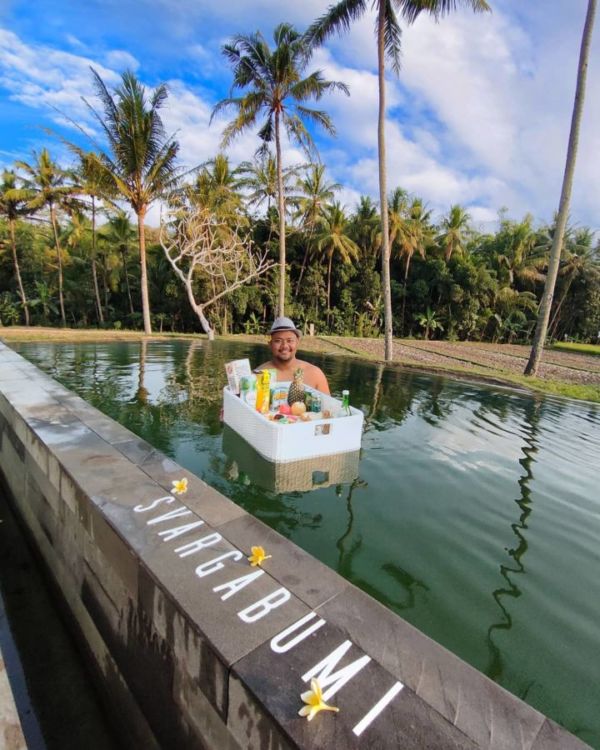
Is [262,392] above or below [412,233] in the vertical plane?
below

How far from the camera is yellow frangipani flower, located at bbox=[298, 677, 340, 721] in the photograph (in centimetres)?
117

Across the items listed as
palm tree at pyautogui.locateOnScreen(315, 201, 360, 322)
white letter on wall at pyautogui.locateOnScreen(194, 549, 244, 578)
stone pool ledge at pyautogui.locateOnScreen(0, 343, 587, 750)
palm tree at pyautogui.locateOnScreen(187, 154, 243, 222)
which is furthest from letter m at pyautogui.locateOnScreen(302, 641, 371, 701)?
palm tree at pyautogui.locateOnScreen(315, 201, 360, 322)

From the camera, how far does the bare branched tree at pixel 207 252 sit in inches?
781

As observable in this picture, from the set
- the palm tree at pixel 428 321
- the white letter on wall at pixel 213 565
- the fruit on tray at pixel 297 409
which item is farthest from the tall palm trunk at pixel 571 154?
the palm tree at pixel 428 321

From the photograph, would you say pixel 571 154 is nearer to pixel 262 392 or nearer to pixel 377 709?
pixel 262 392

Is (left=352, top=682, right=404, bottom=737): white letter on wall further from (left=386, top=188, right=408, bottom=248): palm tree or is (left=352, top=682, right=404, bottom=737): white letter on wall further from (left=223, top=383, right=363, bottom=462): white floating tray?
(left=386, top=188, right=408, bottom=248): palm tree

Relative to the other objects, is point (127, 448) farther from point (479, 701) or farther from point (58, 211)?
point (58, 211)

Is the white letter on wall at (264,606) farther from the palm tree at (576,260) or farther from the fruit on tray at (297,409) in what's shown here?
the palm tree at (576,260)

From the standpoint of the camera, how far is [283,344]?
562 centimetres

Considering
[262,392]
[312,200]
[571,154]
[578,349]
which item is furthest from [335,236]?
[262,392]

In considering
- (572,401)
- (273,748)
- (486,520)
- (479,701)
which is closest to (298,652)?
(273,748)

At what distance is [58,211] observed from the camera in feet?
Result: 86.3

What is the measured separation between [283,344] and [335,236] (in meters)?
22.1

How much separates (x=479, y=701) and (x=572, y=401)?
10.9m
